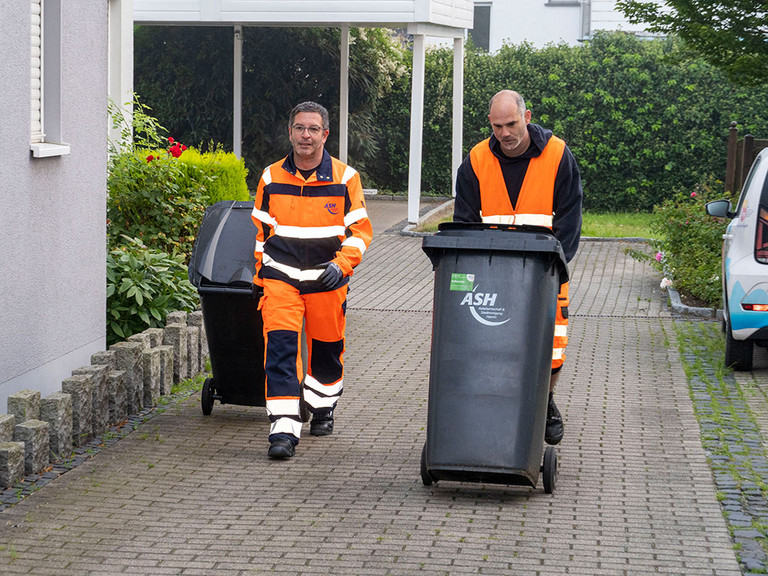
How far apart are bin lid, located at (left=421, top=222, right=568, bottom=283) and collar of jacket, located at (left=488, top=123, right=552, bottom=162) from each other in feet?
1.55

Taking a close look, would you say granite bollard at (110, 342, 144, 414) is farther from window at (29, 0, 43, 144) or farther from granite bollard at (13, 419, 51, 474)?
window at (29, 0, 43, 144)

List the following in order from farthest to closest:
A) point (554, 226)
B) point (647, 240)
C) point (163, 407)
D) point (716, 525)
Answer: point (647, 240) < point (163, 407) < point (554, 226) < point (716, 525)

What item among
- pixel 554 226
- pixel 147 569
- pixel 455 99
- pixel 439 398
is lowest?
pixel 147 569

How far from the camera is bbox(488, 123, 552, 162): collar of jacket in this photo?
5688 mm

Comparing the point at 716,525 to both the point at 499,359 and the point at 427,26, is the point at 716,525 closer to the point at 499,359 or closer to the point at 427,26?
the point at 499,359

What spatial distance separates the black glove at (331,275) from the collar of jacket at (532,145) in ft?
3.32

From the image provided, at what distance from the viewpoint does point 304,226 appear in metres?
6.18

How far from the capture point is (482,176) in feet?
19.1

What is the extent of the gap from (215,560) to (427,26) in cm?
1400

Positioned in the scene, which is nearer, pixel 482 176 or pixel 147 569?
pixel 147 569

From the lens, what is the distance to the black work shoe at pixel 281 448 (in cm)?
607

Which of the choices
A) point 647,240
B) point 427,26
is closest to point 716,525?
point 647,240

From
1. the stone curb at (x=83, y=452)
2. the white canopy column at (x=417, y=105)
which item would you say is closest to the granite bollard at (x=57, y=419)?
the stone curb at (x=83, y=452)

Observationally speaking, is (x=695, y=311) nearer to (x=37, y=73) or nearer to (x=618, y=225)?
(x=37, y=73)
